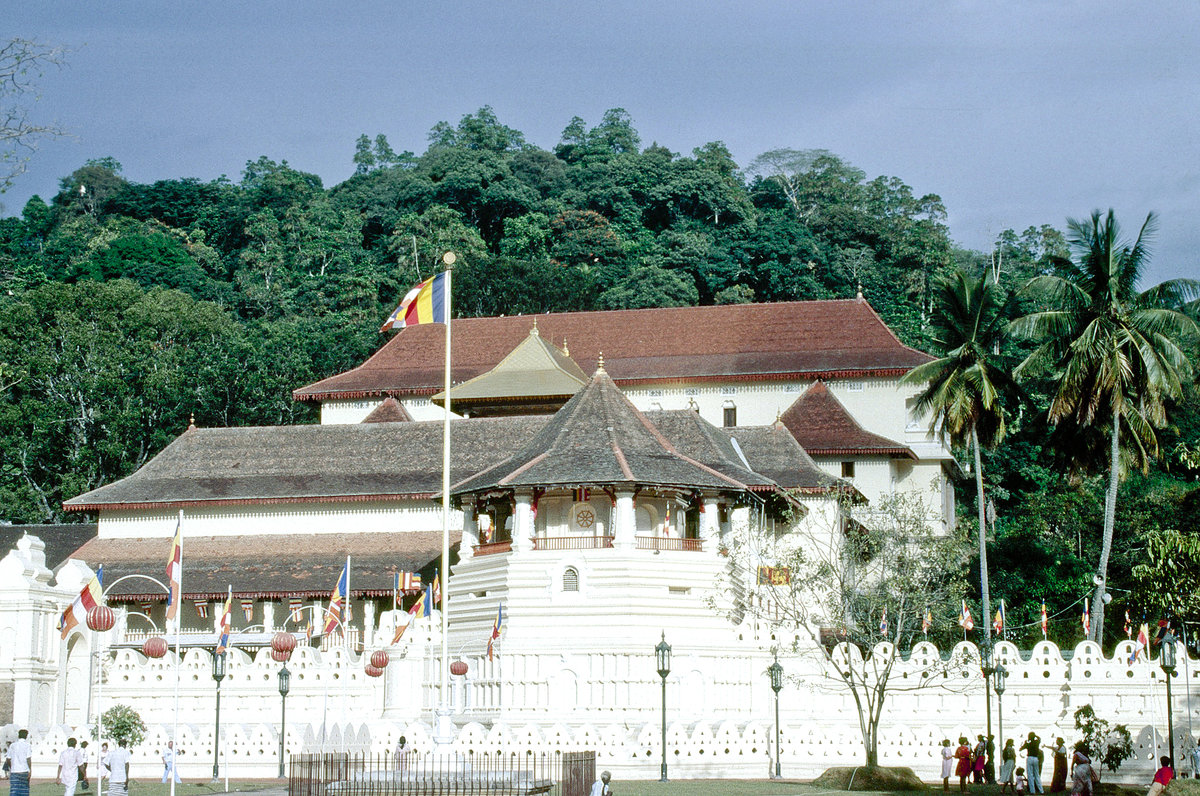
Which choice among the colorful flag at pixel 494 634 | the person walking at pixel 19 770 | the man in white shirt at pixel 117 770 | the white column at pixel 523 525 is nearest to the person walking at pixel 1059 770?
the colorful flag at pixel 494 634

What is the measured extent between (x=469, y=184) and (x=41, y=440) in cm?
4252

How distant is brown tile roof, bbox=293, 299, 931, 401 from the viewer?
5441cm

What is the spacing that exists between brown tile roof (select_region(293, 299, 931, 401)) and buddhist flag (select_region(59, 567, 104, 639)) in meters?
A: 28.2

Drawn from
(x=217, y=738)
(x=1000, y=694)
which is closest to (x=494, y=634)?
(x=217, y=738)

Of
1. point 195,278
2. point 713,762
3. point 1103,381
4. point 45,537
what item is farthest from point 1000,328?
point 195,278

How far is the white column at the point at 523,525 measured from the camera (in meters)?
37.3

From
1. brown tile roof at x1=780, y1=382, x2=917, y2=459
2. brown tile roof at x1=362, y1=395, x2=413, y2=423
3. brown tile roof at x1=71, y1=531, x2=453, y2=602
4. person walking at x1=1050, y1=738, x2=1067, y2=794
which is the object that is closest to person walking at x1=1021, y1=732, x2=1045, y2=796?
person walking at x1=1050, y1=738, x2=1067, y2=794

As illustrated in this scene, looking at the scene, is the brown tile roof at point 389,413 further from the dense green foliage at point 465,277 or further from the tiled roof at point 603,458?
the tiled roof at point 603,458

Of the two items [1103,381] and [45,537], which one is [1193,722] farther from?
[45,537]

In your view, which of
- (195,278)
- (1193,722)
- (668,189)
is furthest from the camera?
(668,189)

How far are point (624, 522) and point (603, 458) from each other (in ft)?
5.98

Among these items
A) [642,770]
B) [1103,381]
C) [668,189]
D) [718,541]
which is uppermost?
[668,189]

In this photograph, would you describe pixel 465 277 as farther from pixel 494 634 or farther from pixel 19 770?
pixel 19 770

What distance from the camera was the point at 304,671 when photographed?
109 ft
